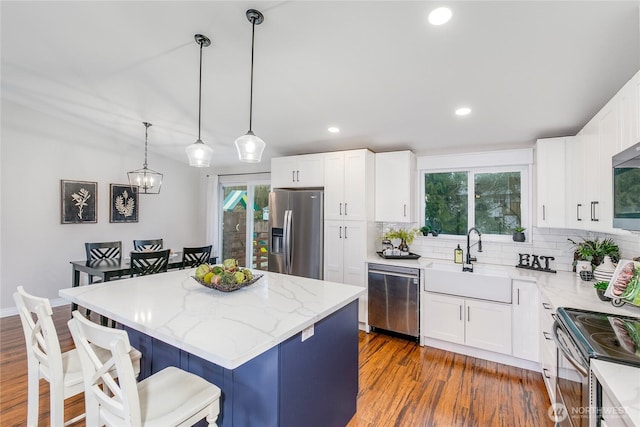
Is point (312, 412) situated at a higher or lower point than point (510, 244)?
lower

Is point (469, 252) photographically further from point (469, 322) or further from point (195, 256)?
point (195, 256)

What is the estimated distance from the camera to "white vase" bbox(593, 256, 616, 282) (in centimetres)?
227

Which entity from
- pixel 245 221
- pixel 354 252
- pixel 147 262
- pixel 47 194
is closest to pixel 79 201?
pixel 47 194

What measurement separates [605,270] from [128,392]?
3.19 m

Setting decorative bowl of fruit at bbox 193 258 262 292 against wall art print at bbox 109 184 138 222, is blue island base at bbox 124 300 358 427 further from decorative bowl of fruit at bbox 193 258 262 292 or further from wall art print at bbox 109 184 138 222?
wall art print at bbox 109 184 138 222

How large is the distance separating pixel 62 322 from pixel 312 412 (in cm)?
389

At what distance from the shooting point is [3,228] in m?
3.81

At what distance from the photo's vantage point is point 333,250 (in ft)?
12.4

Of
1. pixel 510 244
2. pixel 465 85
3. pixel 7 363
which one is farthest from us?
pixel 510 244

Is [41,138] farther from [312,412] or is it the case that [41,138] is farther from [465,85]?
[465,85]

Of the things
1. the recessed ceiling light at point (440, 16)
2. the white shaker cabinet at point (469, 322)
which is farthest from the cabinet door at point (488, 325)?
the recessed ceiling light at point (440, 16)

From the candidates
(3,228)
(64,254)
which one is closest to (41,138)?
(3,228)

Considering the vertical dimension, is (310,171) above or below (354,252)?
above

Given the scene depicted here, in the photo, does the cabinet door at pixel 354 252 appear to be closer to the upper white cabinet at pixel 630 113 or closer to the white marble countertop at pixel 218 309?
the white marble countertop at pixel 218 309
